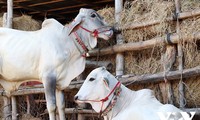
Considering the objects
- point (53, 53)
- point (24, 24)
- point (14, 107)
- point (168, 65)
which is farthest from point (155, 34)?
point (14, 107)

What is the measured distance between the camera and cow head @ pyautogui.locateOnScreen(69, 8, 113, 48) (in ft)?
15.7

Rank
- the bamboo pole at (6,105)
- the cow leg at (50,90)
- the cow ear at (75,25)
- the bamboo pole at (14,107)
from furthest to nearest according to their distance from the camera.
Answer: the bamboo pole at (6,105) → the bamboo pole at (14,107) → the cow ear at (75,25) → the cow leg at (50,90)

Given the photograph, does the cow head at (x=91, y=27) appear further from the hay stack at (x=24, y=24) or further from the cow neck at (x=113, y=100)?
the hay stack at (x=24, y=24)

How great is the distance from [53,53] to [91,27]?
542mm

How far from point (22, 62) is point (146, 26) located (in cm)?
152

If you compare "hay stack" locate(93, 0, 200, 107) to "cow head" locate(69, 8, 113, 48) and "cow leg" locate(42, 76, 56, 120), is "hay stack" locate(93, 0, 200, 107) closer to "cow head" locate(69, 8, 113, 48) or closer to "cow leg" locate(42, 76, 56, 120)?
"cow head" locate(69, 8, 113, 48)

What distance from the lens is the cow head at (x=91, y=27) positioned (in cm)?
478

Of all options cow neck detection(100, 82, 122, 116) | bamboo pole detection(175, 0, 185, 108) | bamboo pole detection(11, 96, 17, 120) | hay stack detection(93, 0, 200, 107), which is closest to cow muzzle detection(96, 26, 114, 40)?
hay stack detection(93, 0, 200, 107)

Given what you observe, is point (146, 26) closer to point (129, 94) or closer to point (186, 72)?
point (186, 72)

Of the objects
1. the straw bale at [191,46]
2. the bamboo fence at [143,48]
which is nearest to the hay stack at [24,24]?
the bamboo fence at [143,48]

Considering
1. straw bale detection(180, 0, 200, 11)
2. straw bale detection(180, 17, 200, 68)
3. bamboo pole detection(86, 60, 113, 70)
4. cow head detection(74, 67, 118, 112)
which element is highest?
straw bale detection(180, 0, 200, 11)

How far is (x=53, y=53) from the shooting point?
4.68m

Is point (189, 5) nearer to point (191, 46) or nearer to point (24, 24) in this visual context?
point (191, 46)

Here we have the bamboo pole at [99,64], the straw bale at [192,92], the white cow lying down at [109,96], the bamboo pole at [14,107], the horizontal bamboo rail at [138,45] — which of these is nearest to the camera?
the white cow lying down at [109,96]
